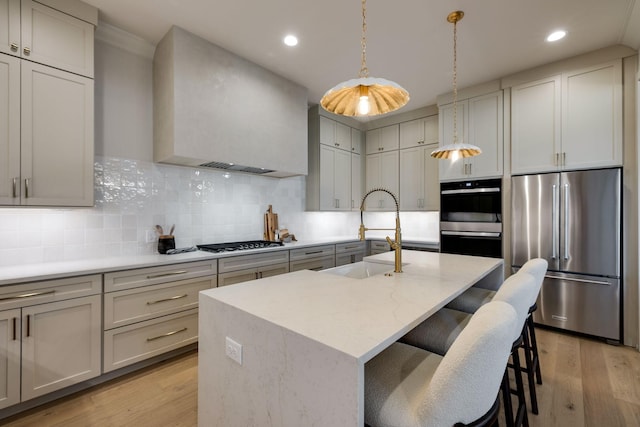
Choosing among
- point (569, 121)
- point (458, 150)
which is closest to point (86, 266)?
point (458, 150)

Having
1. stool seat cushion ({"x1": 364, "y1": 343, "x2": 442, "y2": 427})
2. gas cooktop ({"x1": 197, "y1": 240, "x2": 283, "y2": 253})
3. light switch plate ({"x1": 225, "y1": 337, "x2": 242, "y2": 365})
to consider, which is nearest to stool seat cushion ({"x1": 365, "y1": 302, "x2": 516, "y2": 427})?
stool seat cushion ({"x1": 364, "y1": 343, "x2": 442, "y2": 427})

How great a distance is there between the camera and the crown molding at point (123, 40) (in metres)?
2.46

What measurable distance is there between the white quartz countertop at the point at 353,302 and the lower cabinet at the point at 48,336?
4.00 feet

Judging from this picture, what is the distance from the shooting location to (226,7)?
2215mm

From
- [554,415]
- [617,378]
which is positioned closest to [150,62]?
[554,415]

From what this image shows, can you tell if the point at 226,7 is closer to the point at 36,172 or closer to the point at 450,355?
the point at 36,172

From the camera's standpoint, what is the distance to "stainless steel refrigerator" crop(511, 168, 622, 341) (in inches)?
106

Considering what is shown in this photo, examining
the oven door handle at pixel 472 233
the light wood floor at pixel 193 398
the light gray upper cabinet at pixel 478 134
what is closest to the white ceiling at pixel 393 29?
the light gray upper cabinet at pixel 478 134

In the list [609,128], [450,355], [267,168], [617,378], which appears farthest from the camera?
[267,168]

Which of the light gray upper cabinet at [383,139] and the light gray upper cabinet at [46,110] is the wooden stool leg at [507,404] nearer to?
the light gray upper cabinet at [46,110]

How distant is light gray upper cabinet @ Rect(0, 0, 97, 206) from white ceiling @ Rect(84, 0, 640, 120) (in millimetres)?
397

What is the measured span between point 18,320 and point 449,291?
2518mm

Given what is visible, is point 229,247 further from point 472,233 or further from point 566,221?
point 566,221

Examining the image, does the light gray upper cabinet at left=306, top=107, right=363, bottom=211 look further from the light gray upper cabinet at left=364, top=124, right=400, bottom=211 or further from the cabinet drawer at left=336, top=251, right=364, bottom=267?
the cabinet drawer at left=336, top=251, right=364, bottom=267
